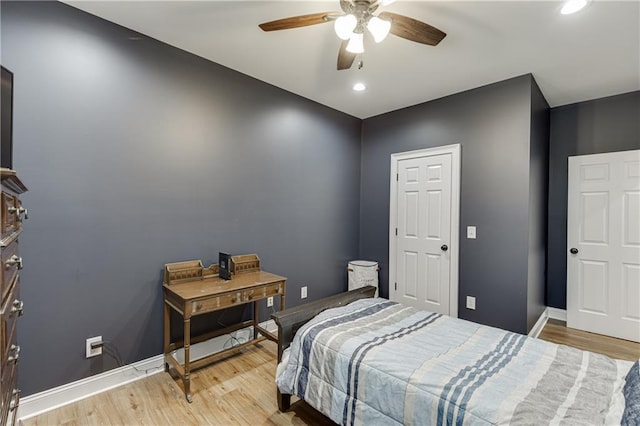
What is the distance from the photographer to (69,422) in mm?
1838

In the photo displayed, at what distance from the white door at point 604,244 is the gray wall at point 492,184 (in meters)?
1.17

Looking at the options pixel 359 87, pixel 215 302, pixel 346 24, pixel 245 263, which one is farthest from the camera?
pixel 359 87

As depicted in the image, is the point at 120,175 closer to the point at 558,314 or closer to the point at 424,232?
the point at 424,232

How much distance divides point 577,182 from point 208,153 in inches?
161

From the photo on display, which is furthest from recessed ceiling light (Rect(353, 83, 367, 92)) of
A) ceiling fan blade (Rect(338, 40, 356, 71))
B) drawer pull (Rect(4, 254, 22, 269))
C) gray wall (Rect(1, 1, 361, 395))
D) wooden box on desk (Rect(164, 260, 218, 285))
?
drawer pull (Rect(4, 254, 22, 269))

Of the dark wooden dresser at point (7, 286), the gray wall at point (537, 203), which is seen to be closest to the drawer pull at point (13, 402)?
the dark wooden dresser at point (7, 286)

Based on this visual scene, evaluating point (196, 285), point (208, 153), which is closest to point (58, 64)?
point (208, 153)

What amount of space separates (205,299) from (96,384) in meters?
0.95

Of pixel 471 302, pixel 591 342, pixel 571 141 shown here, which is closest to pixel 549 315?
pixel 591 342

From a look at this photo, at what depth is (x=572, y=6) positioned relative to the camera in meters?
1.90

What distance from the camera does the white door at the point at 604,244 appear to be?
10.3ft

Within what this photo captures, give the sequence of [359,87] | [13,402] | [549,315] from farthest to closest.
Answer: [549,315] < [359,87] < [13,402]

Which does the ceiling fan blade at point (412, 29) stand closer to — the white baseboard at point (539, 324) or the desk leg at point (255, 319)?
the desk leg at point (255, 319)

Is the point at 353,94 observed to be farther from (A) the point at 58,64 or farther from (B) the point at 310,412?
(B) the point at 310,412
